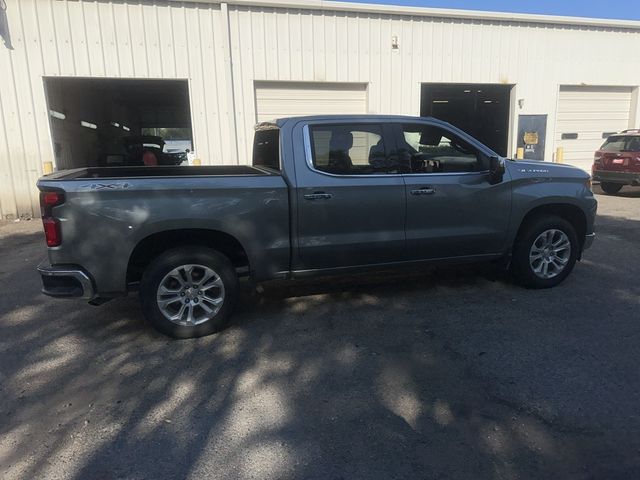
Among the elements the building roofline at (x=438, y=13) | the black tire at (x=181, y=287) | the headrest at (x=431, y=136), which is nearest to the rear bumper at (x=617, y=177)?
the building roofline at (x=438, y=13)

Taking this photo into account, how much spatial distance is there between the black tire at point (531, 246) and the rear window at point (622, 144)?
9.04 meters

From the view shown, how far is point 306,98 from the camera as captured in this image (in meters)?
11.7

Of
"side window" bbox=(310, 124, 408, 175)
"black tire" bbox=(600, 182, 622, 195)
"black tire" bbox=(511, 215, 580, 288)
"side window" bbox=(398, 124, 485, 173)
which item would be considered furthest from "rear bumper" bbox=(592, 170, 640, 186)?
"side window" bbox=(310, 124, 408, 175)

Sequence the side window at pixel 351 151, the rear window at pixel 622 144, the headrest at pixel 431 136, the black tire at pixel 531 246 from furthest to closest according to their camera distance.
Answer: the rear window at pixel 622 144
the black tire at pixel 531 246
the headrest at pixel 431 136
the side window at pixel 351 151

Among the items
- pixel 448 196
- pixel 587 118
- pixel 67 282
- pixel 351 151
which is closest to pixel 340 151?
pixel 351 151

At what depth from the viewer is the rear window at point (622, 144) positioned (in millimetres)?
12391

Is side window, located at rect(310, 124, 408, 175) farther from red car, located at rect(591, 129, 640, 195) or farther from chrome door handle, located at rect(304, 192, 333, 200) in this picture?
red car, located at rect(591, 129, 640, 195)

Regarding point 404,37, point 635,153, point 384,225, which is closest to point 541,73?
point 635,153

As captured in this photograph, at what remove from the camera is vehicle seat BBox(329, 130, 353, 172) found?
4.54 metres

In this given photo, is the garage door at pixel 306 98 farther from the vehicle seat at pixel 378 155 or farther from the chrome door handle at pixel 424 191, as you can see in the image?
the chrome door handle at pixel 424 191

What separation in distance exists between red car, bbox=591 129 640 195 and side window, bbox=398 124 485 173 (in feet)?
31.8

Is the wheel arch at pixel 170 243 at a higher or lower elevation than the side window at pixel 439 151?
lower

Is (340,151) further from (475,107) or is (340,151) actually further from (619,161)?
(475,107)

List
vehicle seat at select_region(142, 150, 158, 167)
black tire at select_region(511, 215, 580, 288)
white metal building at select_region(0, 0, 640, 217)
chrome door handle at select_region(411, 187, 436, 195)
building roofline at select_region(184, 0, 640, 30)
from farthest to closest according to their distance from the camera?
vehicle seat at select_region(142, 150, 158, 167)
building roofline at select_region(184, 0, 640, 30)
white metal building at select_region(0, 0, 640, 217)
black tire at select_region(511, 215, 580, 288)
chrome door handle at select_region(411, 187, 436, 195)
